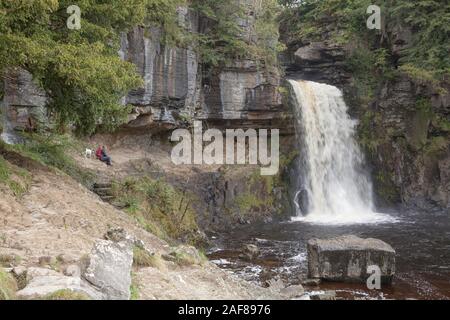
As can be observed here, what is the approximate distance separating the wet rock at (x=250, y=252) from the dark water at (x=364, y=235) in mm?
224

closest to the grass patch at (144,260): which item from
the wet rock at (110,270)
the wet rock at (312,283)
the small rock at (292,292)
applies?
the wet rock at (110,270)

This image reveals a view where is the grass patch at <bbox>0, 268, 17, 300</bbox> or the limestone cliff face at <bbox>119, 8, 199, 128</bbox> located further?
the limestone cliff face at <bbox>119, 8, 199, 128</bbox>

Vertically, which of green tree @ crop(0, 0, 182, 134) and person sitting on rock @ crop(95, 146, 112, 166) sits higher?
green tree @ crop(0, 0, 182, 134)

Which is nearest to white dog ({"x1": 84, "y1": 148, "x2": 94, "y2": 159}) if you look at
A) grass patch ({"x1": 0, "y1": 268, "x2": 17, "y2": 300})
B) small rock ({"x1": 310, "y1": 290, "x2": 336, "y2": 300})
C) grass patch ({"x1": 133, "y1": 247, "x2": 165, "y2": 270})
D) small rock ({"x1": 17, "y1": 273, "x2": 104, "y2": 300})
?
grass patch ({"x1": 133, "y1": 247, "x2": 165, "y2": 270})

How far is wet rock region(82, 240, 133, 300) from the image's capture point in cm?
586

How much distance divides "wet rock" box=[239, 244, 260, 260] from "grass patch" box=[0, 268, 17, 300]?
9.29 m

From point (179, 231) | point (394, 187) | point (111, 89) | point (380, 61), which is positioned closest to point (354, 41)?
point (380, 61)

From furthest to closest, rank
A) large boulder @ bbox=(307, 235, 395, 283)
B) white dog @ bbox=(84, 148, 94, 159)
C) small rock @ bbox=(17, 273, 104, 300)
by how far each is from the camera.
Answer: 1. white dog @ bbox=(84, 148, 94, 159)
2. large boulder @ bbox=(307, 235, 395, 283)
3. small rock @ bbox=(17, 273, 104, 300)

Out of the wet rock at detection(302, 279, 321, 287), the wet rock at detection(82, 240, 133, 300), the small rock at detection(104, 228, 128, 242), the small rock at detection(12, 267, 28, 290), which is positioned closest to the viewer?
the small rock at detection(12, 267, 28, 290)

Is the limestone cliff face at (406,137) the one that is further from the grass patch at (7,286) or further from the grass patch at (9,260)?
the grass patch at (7,286)

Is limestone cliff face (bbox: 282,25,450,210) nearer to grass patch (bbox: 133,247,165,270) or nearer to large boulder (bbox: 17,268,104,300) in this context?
grass patch (bbox: 133,247,165,270)

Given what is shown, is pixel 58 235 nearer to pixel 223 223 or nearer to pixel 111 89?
pixel 111 89

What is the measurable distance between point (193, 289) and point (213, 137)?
17177mm

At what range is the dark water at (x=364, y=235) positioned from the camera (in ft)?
36.3
